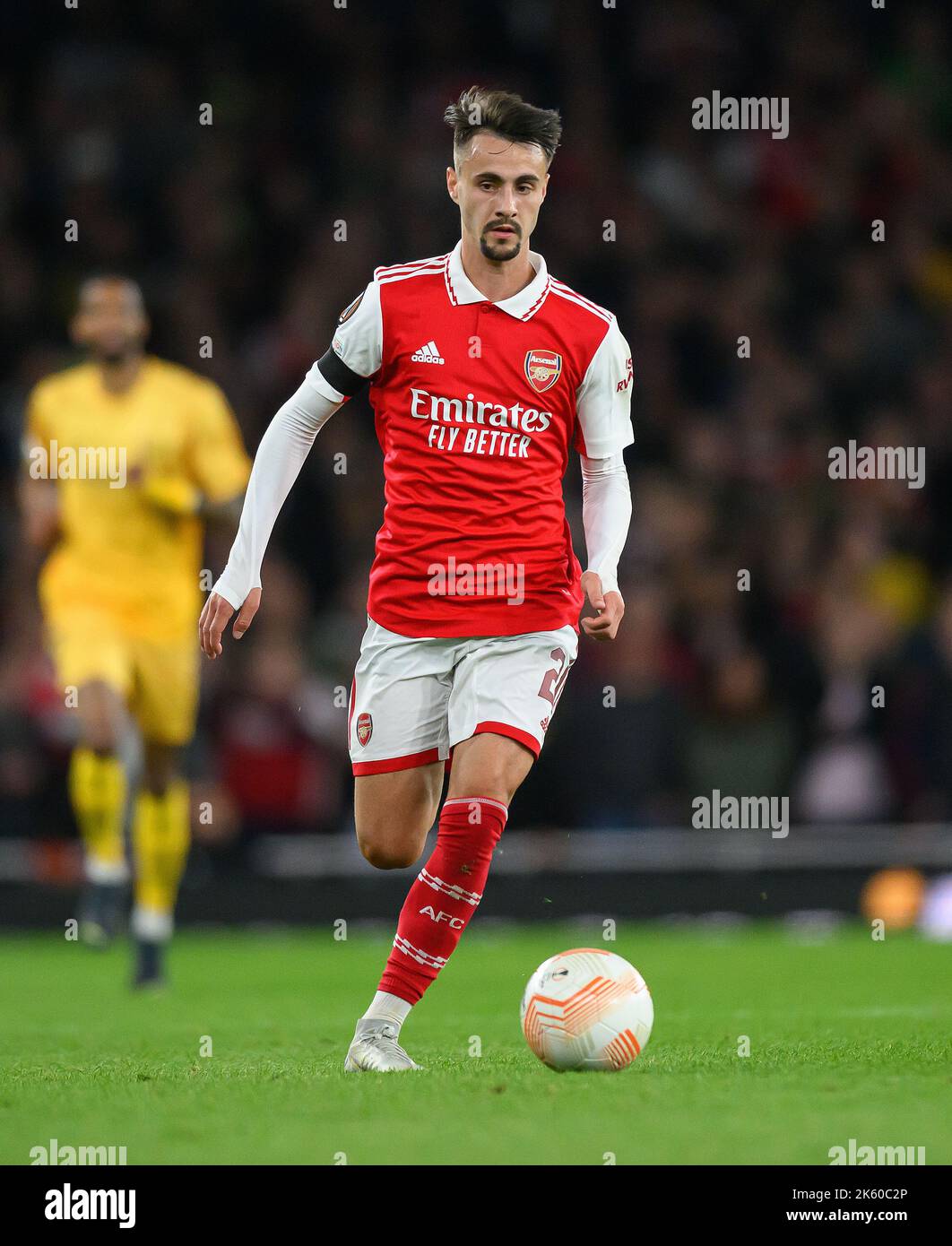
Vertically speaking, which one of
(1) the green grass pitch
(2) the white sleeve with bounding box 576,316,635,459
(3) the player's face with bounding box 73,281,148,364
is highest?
(3) the player's face with bounding box 73,281,148,364

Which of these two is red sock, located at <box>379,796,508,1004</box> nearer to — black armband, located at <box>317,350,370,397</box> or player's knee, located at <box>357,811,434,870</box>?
player's knee, located at <box>357,811,434,870</box>

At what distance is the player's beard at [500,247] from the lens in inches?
234

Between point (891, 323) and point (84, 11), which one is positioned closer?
point (891, 323)

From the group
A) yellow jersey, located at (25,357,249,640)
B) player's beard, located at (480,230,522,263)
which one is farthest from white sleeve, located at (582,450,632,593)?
yellow jersey, located at (25,357,249,640)

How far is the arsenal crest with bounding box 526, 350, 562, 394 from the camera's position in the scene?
599 centimetres

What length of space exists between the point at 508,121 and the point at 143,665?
12.9ft

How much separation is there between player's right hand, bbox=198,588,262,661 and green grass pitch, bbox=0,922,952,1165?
3.73 feet

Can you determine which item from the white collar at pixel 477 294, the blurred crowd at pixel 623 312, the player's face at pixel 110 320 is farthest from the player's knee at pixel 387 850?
the blurred crowd at pixel 623 312

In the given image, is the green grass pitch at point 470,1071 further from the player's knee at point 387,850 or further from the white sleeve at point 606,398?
the white sleeve at point 606,398

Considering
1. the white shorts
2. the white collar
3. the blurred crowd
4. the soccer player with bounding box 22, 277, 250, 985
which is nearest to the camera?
the white shorts

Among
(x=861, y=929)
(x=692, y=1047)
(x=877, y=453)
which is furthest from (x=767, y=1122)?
(x=877, y=453)

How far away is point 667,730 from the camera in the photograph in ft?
41.3

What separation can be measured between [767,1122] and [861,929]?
25.2 feet

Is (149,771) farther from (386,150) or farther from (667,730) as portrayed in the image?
(386,150)
